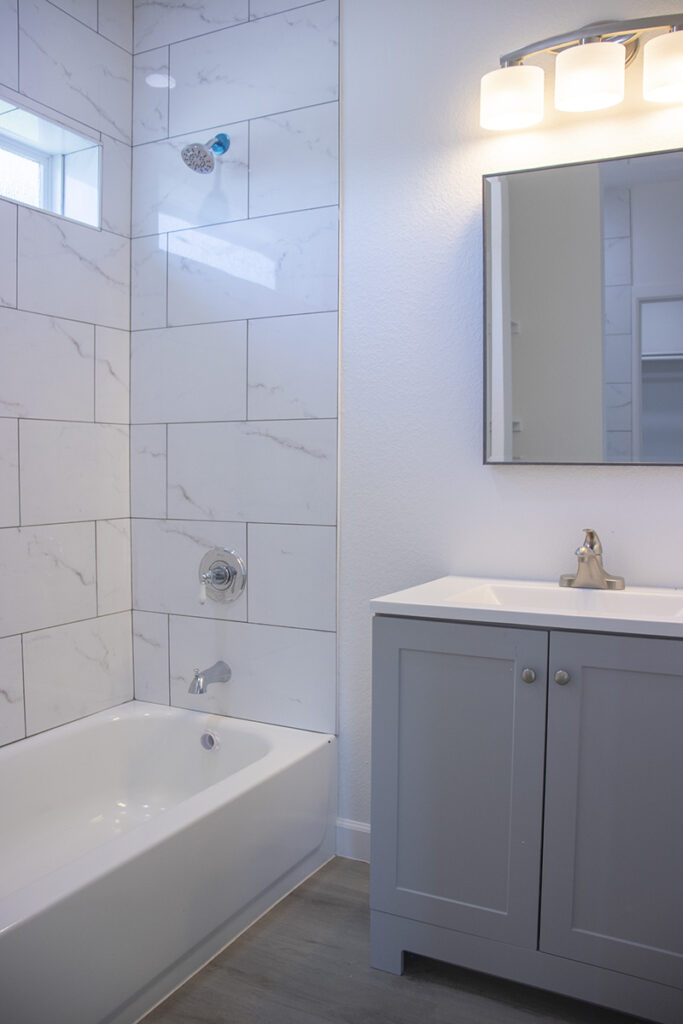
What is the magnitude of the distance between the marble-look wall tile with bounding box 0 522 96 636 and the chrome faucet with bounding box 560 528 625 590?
4.76 feet

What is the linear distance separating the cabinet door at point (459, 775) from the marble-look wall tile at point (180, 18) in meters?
1.90

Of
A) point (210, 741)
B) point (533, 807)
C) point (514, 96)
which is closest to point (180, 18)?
point (514, 96)

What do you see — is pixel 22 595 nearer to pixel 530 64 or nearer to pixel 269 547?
pixel 269 547

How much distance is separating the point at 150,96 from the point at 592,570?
2017mm

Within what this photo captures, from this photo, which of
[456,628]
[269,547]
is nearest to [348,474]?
[269,547]

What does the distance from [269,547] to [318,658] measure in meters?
0.36

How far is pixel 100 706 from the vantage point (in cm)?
258

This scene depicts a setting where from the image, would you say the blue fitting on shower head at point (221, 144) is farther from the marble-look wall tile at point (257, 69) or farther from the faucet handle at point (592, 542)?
the faucet handle at point (592, 542)

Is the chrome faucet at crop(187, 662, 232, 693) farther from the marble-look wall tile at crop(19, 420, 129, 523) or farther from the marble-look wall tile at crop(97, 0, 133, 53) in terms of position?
the marble-look wall tile at crop(97, 0, 133, 53)

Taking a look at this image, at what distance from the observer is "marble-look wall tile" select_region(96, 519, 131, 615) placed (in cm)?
258

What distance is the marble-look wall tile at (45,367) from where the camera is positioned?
223cm

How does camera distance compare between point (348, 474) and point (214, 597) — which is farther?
point (214, 597)

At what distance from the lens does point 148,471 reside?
266 cm

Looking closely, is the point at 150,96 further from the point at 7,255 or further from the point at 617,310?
the point at 617,310
